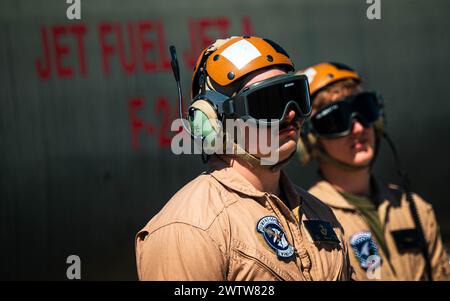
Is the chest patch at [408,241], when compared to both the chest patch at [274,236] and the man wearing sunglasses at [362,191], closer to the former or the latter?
the man wearing sunglasses at [362,191]

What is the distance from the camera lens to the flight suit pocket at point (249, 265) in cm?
211

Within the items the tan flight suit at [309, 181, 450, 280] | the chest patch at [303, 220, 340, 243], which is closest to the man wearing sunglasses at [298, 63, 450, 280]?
the tan flight suit at [309, 181, 450, 280]

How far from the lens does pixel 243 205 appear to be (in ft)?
7.39

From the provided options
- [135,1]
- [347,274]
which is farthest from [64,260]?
[347,274]

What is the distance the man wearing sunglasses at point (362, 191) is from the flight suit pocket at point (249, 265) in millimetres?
1208

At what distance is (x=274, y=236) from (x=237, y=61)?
576 mm

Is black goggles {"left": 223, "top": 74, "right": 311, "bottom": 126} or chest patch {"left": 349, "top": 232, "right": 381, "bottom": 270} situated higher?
black goggles {"left": 223, "top": 74, "right": 311, "bottom": 126}

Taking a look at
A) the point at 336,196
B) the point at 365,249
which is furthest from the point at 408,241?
the point at 336,196

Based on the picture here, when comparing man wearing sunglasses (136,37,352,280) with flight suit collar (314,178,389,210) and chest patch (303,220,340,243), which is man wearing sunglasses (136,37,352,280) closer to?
chest patch (303,220,340,243)

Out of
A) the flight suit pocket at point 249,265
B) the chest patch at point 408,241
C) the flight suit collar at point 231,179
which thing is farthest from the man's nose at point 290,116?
the chest patch at point 408,241

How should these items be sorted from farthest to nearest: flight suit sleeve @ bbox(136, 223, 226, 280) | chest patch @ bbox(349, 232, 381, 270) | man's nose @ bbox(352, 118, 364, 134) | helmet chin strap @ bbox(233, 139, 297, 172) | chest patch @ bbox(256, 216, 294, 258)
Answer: man's nose @ bbox(352, 118, 364, 134)
chest patch @ bbox(349, 232, 381, 270)
helmet chin strap @ bbox(233, 139, 297, 172)
chest patch @ bbox(256, 216, 294, 258)
flight suit sleeve @ bbox(136, 223, 226, 280)

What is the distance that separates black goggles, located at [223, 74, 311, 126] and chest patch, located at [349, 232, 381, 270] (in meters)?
→ 1.12

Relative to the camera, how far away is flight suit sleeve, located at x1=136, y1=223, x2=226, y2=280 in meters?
2.05

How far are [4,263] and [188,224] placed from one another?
2.36 m
